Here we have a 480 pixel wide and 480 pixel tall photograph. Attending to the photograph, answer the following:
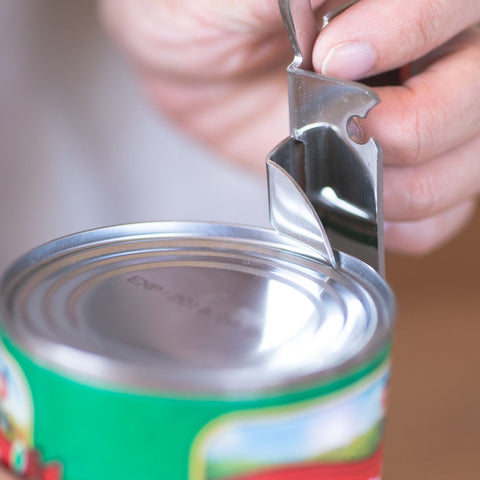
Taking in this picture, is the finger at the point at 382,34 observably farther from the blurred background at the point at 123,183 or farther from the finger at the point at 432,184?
the blurred background at the point at 123,183

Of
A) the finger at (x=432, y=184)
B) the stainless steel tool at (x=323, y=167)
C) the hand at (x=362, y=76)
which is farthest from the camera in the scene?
the finger at (x=432, y=184)

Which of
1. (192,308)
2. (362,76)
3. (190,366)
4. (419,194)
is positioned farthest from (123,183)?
(190,366)

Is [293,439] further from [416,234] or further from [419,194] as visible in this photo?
[416,234]

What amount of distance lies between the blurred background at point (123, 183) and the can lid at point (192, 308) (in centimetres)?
71

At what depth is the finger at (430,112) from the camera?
958 millimetres

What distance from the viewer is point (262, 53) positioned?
1338 mm

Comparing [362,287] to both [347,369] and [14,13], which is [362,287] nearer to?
[347,369]

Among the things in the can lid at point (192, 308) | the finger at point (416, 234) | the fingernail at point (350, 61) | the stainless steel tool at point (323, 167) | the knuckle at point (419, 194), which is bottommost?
the finger at point (416, 234)

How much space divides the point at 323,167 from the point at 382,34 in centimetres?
17

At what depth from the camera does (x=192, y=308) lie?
0.72m

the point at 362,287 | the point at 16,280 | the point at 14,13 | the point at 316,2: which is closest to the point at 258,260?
the point at 362,287

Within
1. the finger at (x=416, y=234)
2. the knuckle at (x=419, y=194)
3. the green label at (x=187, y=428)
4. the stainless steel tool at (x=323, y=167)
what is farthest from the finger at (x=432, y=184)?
the green label at (x=187, y=428)

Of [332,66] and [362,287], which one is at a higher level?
[332,66]

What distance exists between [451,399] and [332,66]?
0.87m
